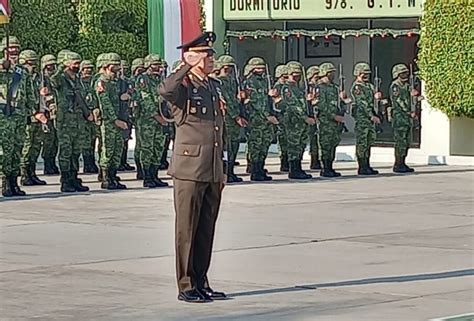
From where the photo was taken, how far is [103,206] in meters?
15.7

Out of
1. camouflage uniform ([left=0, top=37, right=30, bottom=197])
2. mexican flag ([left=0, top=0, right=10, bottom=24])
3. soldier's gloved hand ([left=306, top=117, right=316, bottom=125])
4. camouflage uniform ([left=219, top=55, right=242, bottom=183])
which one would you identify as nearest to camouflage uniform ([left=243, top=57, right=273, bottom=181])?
camouflage uniform ([left=219, top=55, right=242, bottom=183])

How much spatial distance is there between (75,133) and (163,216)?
11.1 feet

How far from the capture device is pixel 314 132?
67.4 feet

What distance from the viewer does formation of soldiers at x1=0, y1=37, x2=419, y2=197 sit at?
17.0 metres

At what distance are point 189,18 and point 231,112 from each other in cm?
717

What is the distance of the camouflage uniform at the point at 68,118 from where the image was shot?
57.3ft

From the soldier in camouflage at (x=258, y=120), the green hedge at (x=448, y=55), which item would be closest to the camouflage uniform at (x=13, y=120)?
the soldier in camouflage at (x=258, y=120)

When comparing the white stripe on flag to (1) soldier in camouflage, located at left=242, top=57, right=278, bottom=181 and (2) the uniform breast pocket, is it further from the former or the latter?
(2) the uniform breast pocket

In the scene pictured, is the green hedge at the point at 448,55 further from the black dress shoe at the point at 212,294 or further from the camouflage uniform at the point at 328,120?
the black dress shoe at the point at 212,294

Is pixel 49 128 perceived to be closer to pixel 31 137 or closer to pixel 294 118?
pixel 31 137

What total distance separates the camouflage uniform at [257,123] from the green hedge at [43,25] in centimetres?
952

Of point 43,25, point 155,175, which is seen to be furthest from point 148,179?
point 43,25

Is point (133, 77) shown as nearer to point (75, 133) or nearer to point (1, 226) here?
point (75, 133)

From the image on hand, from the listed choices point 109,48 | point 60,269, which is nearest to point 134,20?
point 109,48
